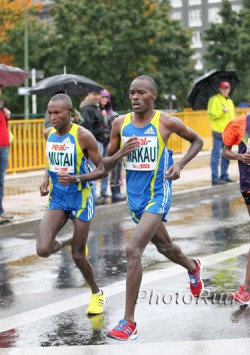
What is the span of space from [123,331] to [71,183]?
1484mm

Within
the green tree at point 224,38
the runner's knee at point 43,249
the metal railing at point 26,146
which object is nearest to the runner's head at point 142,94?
the runner's knee at point 43,249

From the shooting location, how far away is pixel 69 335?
6.91m

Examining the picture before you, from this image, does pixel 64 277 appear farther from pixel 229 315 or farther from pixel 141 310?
pixel 229 315

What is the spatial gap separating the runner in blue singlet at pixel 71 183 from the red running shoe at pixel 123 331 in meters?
0.91

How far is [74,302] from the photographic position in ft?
26.5

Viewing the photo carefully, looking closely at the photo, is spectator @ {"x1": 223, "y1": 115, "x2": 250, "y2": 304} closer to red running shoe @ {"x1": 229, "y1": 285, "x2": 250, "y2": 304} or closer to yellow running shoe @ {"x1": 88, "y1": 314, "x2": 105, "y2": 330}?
red running shoe @ {"x1": 229, "y1": 285, "x2": 250, "y2": 304}

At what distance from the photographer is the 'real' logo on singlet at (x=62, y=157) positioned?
7.84 meters

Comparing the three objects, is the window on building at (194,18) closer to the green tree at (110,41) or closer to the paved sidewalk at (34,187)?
the green tree at (110,41)

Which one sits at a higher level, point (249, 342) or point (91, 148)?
point (91, 148)

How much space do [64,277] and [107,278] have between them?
44 cm

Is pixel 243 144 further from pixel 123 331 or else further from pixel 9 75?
pixel 9 75

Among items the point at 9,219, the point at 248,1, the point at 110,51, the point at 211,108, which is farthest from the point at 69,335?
the point at 248,1

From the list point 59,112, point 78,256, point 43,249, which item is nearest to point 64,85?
point 59,112

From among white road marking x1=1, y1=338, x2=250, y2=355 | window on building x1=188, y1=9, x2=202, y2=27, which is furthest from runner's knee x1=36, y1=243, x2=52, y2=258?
window on building x1=188, y1=9, x2=202, y2=27
